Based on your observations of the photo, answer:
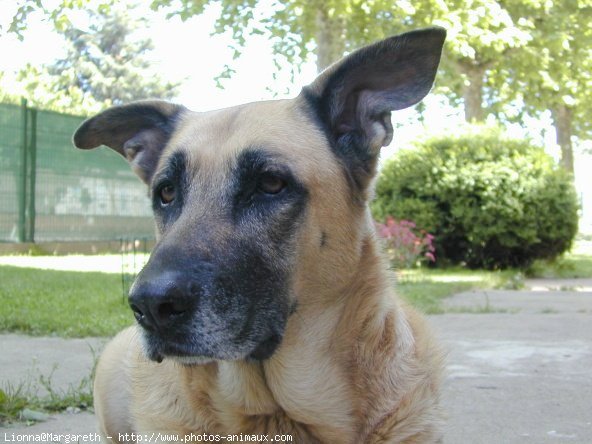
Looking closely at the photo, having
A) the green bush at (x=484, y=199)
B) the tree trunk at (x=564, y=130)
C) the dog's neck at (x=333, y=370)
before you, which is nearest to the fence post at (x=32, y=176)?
the green bush at (x=484, y=199)

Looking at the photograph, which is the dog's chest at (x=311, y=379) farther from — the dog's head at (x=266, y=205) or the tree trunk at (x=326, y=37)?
the tree trunk at (x=326, y=37)

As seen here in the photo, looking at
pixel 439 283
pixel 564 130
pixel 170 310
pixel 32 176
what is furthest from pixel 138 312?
Result: pixel 564 130

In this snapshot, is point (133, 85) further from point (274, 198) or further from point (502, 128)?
point (274, 198)

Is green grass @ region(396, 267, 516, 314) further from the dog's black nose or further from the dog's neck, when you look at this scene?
the dog's black nose

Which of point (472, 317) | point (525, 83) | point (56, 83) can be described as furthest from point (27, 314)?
point (56, 83)

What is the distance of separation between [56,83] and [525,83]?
107 ft

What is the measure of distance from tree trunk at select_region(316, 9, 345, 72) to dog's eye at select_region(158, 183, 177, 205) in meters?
9.99

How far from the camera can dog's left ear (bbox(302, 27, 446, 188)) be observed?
106 inches

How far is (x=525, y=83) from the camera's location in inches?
803

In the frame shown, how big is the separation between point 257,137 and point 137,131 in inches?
37.2

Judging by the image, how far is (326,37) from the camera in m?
12.8

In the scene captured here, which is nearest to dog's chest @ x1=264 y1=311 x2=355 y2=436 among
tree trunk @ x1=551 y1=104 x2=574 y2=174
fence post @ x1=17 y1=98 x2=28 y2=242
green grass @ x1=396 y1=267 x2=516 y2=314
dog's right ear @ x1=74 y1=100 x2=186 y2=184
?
dog's right ear @ x1=74 y1=100 x2=186 y2=184

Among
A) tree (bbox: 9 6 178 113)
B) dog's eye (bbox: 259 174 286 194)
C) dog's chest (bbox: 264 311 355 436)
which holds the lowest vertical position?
tree (bbox: 9 6 178 113)

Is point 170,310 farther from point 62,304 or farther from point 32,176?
point 32,176
